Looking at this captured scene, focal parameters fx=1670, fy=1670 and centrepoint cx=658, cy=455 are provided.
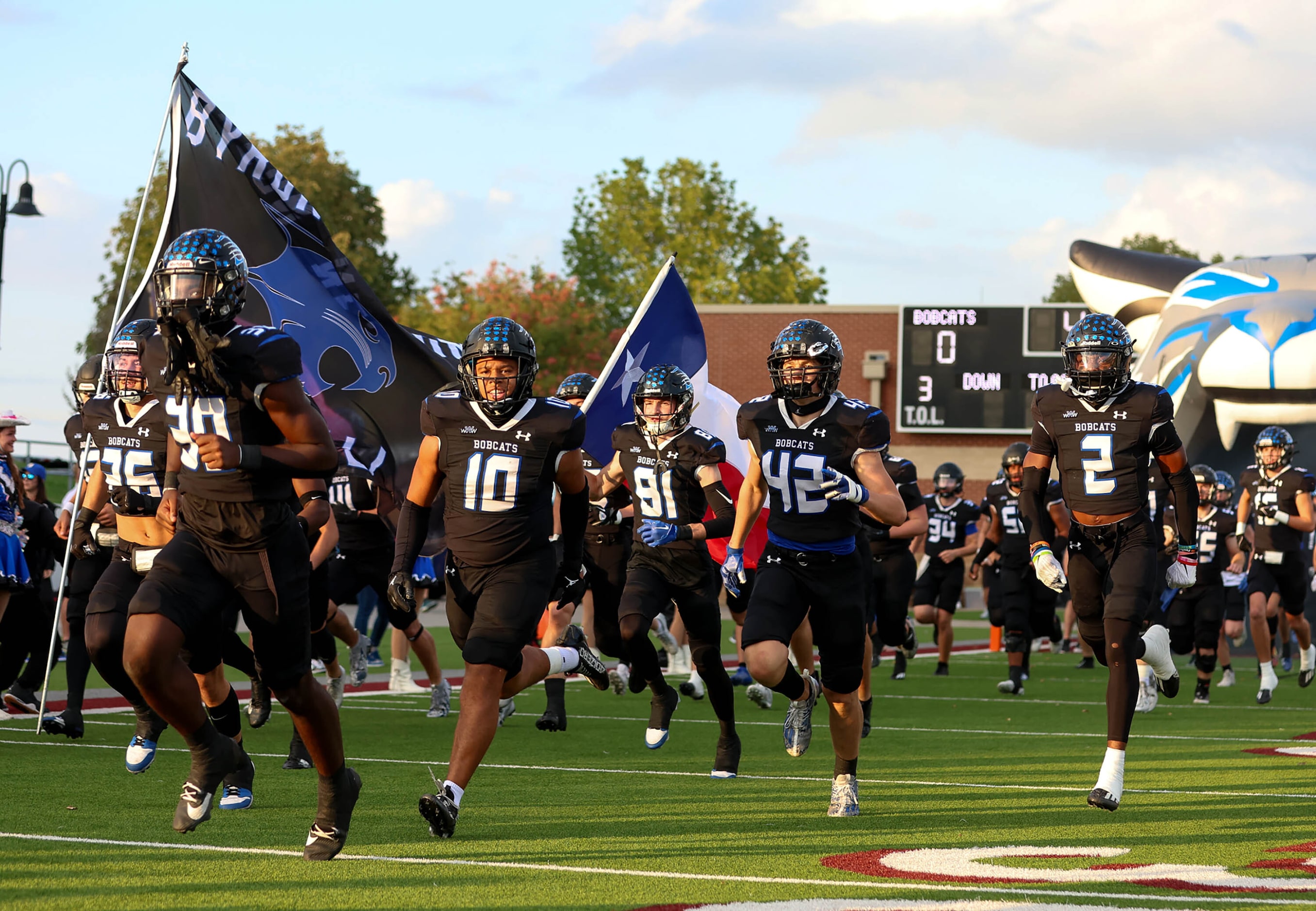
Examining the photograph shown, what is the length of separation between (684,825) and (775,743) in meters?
3.38

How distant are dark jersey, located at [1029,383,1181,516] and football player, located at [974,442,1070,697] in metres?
5.60

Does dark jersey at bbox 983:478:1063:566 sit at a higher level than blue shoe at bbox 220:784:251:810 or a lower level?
higher

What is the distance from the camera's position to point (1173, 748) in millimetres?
9977

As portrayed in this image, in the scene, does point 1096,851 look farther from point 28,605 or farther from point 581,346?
point 581,346

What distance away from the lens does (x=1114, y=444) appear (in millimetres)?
8055

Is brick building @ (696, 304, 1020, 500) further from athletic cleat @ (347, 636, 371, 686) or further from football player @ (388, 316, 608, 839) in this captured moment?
football player @ (388, 316, 608, 839)

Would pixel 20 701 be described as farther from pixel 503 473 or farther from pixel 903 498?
pixel 903 498

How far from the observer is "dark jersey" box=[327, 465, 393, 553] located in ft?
38.5

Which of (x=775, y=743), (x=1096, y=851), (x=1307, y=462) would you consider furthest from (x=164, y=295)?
(x=1307, y=462)

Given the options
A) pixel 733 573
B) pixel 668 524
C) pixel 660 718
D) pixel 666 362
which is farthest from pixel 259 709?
pixel 666 362

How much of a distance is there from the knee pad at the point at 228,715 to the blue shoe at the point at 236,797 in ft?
2.46

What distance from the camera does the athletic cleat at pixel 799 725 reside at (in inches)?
324

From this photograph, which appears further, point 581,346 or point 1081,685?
point 581,346

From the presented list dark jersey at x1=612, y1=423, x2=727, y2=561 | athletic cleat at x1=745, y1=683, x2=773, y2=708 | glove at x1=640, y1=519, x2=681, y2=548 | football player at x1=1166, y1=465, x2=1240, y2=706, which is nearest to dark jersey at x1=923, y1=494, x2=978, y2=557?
football player at x1=1166, y1=465, x2=1240, y2=706
